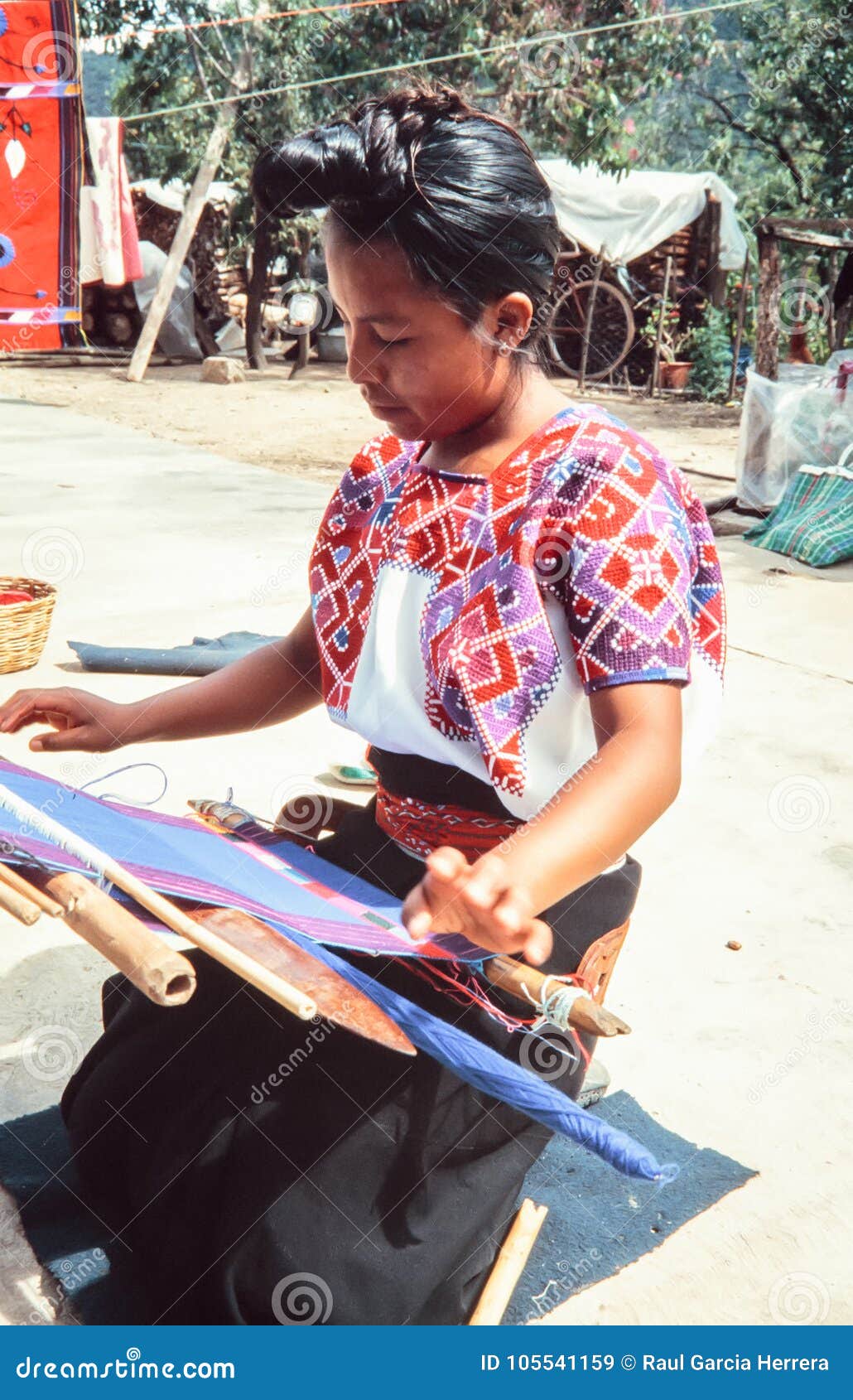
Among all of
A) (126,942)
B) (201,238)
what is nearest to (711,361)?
(201,238)

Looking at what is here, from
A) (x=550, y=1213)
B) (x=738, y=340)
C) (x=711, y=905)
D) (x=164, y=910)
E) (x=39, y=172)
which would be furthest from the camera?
(x=738, y=340)

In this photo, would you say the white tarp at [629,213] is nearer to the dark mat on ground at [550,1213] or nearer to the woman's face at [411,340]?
the dark mat on ground at [550,1213]

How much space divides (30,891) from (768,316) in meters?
7.74

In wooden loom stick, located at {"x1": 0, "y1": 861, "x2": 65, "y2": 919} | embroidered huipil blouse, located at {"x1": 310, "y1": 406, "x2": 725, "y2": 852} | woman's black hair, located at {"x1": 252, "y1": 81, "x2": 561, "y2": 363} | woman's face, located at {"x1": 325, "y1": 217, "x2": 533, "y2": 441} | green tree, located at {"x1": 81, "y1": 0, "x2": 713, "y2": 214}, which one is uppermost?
green tree, located at {"x1": 81, "y1": 0, "x2": 713, "y2": 214}

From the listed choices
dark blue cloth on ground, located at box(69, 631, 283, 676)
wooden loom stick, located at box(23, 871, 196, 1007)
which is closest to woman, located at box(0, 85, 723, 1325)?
wooden loom stick, located at box(23, 871, 196, 1007)

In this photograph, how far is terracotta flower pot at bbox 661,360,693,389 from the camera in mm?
15992

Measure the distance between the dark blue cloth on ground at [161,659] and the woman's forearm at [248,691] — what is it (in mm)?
2404

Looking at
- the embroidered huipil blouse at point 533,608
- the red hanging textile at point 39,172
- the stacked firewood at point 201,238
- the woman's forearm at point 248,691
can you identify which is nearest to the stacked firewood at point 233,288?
the stacked firewood at point 201,238

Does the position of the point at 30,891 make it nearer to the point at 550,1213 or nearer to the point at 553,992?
→ the point at 553,992

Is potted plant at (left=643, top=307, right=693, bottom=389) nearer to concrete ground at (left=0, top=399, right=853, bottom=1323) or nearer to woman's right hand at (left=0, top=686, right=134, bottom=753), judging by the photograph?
concrete ground at (left=0, top=399, right=853, bottom=1323)

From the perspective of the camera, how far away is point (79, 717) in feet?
6.19

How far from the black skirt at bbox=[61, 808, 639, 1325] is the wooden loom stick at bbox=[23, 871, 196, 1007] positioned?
343 mm

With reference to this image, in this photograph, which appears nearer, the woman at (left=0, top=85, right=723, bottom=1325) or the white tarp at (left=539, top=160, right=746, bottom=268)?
the woman at (left=0, top=85, right=723, bottom=1325)
